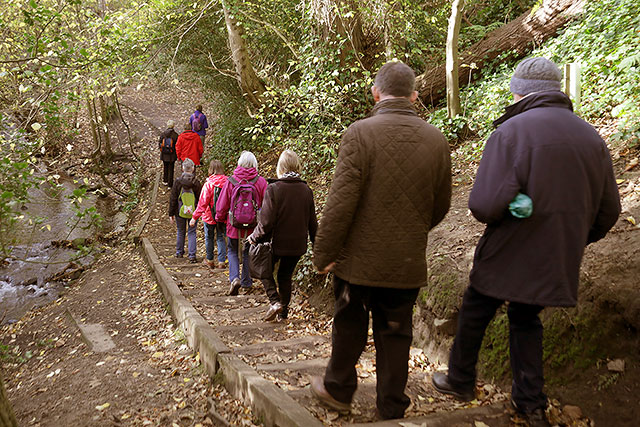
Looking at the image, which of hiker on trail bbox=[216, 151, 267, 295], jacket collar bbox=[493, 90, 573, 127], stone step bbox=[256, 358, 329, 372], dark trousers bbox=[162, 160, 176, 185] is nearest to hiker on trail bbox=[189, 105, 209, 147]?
dark trousers bbox=[162, 160, 176, 185]

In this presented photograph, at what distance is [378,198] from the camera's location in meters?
2.86

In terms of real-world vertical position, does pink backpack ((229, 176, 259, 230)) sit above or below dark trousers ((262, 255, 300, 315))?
above

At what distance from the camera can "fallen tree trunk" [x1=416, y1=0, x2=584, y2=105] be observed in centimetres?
952

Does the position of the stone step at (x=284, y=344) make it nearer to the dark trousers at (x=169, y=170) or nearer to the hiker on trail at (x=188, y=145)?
the hiker on trail at (x=188, y=145)

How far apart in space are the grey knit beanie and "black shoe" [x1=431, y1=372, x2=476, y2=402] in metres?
1.94

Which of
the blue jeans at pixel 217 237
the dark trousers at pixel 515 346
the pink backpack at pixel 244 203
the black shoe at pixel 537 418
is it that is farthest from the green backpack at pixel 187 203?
the black shoe at pixel 537 418

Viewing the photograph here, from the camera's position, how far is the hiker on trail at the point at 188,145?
13.6 metres

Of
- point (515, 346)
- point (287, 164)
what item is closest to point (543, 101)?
point (515, 346)

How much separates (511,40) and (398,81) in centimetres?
840

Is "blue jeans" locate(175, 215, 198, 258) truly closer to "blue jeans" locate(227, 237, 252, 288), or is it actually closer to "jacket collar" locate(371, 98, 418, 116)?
"blue jeans" locate(227, 237, 252, 288)

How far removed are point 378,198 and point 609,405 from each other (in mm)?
1932

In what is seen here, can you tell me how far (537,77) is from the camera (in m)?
2.79

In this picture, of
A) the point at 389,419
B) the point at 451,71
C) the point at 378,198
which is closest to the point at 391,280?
the point at 378,198

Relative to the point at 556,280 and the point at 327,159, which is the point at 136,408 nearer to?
the point at 556,280
